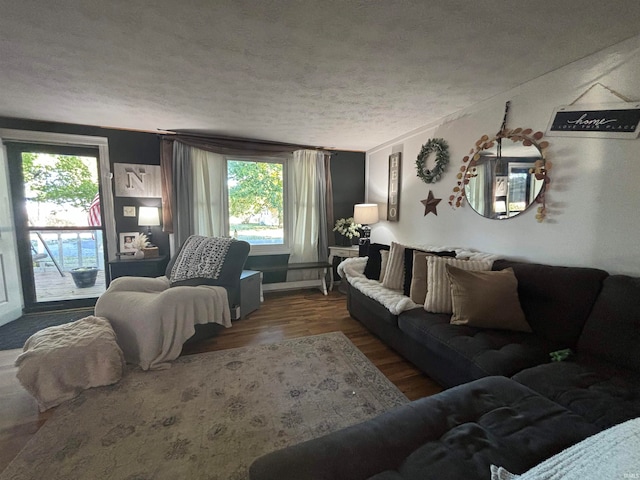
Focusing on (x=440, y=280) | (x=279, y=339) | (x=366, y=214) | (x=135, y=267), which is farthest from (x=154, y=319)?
(x=366, y=214)

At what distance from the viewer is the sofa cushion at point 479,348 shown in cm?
139

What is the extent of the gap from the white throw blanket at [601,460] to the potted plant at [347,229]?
3.41 metres

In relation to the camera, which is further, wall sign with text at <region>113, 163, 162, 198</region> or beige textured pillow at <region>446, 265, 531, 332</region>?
wall sign with text at <region>113, 163, 162, 198</region>

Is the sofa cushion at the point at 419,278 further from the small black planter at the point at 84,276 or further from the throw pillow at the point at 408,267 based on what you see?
the small black planter at the point at 84,276

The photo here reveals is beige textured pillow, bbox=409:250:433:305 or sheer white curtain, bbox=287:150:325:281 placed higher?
sheer white curtain, bbox=287:150:325:281

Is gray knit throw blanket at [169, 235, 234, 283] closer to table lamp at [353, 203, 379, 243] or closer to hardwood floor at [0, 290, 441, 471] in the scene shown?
hardwood floor at [0, 290, 441, 471]

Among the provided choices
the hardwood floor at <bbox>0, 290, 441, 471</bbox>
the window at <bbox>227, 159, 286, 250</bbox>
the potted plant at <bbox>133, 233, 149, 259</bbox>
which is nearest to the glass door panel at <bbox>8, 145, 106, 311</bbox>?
the potted plant at <bbox>133, 233, 149, 259</bbox>

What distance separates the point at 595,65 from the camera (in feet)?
5.47

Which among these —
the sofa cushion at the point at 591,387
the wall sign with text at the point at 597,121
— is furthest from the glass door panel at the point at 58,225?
the wall sign with text at the point at 597,121

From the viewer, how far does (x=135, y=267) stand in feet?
9.82

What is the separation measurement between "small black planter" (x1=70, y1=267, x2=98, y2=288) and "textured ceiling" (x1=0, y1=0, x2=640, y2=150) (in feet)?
6.03

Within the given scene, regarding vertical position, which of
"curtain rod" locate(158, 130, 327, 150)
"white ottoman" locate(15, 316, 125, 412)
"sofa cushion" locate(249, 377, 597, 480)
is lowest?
"white ottoman" locate(15, 316, 125, 412)

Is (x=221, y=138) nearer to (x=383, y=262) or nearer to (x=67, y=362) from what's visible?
(x=383, y=262)

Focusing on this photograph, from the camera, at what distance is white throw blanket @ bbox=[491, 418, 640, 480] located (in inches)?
21.1
